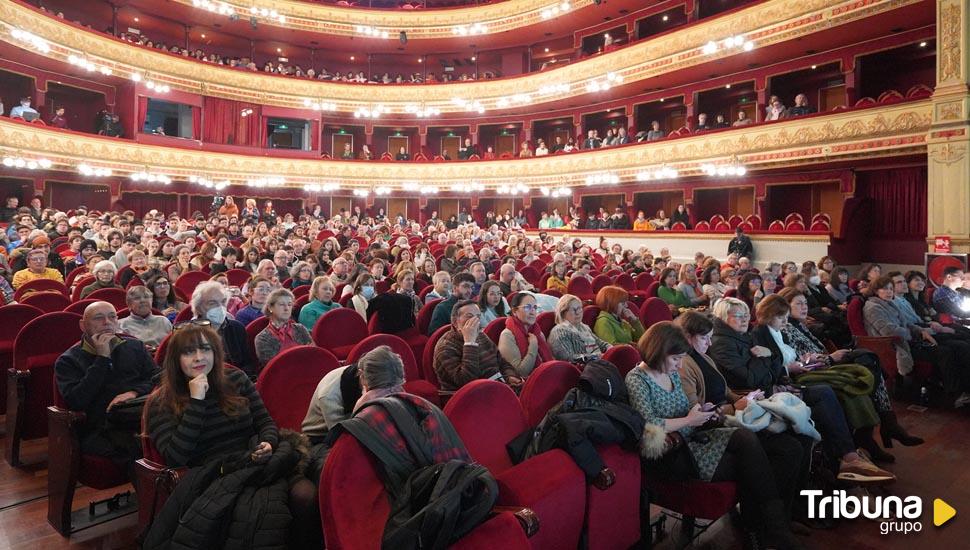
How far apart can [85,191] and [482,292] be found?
50.2 feet

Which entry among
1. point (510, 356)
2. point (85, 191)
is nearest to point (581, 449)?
point (510, 356)

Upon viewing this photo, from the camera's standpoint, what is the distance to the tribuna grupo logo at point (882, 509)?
2764 millimetres

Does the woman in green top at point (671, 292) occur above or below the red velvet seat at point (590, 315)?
above

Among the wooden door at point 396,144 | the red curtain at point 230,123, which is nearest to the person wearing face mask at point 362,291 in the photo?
the red curtain at point 230,123

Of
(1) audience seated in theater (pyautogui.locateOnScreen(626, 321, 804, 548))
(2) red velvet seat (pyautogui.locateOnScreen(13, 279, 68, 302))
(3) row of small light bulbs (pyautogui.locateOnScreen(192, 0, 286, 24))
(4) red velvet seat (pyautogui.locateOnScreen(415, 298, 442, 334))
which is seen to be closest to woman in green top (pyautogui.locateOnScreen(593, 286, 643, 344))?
(4) red velvet seat (pyautogui.locateOnScreen(415, 298, 442, 334))

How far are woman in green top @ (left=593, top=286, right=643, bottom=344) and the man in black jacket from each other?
27.5 ft

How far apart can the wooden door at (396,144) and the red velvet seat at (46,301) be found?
18.1 meters

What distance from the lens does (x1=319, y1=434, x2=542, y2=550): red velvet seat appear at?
160 centimetres

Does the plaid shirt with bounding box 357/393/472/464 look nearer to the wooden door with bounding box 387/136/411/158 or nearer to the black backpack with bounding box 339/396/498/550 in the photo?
the black backpack with bounding box 339/396/498/550

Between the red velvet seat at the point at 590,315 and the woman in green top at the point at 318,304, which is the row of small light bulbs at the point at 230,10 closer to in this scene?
the woman in green top at the point at 318,304

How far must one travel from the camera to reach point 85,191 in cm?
1487

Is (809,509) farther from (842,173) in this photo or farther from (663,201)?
(663,201)

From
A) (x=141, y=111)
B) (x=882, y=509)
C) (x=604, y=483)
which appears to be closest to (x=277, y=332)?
(x=604, y=483)

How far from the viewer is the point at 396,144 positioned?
21.8m
